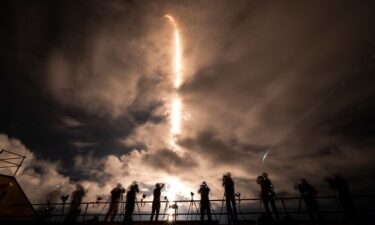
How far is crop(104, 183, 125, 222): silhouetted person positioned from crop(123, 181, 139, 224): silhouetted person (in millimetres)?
1221

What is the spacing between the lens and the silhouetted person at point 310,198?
8.46 metres

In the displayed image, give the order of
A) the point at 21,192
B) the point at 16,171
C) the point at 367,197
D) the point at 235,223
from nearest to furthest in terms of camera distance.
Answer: the point at 367,197
the point at 235,223
the point at 16,171
the point at 21,192

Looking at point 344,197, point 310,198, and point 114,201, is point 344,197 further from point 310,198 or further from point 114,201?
point 114,201

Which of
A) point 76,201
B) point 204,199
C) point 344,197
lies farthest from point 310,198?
point 76,201

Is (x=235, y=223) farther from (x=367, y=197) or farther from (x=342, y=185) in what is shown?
(x=367, y=197)

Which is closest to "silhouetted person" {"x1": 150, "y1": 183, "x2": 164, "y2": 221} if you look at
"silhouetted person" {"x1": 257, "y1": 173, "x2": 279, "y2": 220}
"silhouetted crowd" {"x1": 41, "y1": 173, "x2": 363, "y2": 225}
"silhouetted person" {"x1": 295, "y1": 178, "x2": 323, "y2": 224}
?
"silhouetted crowd" {"x1": 41, "y1": 173, "x2": 363, "y2": 225}

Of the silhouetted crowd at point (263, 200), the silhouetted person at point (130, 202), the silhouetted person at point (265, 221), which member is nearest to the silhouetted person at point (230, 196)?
the silhouetted crowd at point (263, 200)

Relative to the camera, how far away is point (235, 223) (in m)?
9.16

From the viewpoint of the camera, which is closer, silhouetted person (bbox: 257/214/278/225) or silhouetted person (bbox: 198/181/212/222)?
silhouetted person (bbox: 257/214/278/225)

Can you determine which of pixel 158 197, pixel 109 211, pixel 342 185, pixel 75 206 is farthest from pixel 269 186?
pixel 75 206

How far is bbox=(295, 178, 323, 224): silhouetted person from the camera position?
8.46 meters

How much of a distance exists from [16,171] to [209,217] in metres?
14.6

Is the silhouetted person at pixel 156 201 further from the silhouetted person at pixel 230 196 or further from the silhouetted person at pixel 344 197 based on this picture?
the silhouetted person at pixel 344 197

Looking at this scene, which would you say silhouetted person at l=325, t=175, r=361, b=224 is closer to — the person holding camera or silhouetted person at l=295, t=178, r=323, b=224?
silhouetted person at l=295, t=178, r=323, b=224
